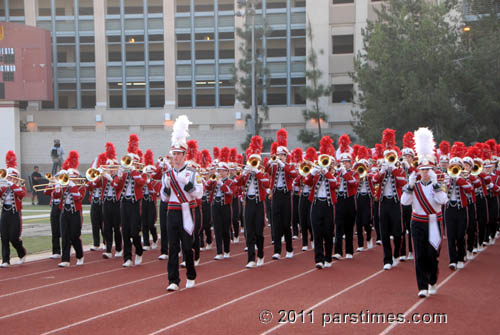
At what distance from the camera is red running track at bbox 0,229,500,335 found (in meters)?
7.42

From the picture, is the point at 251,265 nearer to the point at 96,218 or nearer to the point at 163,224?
the point at 163,224

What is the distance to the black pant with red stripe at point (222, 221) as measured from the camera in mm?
13266

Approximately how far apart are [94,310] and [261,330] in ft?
7.73

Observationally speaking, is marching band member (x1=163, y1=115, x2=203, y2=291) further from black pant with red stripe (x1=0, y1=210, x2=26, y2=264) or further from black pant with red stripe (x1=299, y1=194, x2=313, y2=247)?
black pant with red stripe (x1=299, y1=194, x2=313, y2=247)

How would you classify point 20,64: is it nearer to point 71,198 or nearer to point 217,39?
point 217,39

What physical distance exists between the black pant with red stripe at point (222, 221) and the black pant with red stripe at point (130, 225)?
1560mm

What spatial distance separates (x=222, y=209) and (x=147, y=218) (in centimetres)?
260

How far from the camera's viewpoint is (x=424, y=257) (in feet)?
28.9

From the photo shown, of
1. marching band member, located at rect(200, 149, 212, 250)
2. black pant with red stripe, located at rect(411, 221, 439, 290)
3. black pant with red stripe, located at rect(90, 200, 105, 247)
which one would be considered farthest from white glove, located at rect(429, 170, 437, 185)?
black pant with red stripe, located at rect(90, 200, 105, 247)

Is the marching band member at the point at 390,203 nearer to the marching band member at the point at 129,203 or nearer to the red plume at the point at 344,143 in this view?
the red plume at the point at 344,143

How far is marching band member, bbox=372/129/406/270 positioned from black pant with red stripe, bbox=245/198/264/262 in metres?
2.12

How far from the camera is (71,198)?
507 inches

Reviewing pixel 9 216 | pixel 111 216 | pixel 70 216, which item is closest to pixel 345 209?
pixel 111 216

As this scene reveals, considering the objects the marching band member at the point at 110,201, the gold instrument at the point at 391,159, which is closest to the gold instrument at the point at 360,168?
the gold instrument at the point at 391,159
